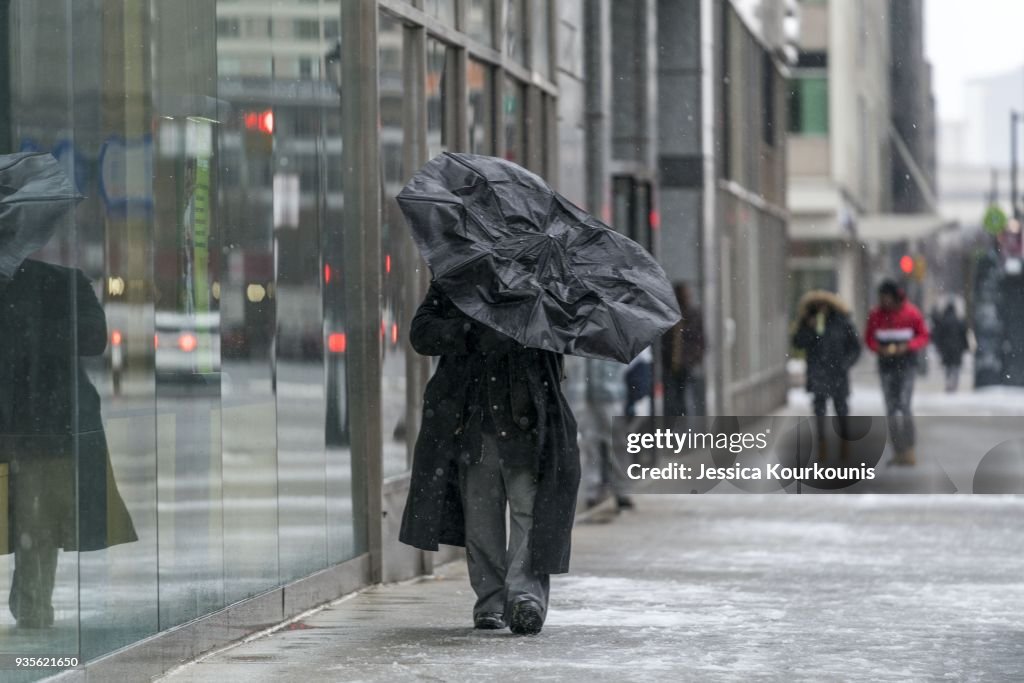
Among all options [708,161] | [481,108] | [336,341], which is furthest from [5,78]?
[708,161]

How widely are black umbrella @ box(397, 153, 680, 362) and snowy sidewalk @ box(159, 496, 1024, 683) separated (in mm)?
1225

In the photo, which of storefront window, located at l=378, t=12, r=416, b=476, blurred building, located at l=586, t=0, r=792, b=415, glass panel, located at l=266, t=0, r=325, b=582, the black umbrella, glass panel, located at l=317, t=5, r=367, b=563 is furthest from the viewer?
blurred building, located at l=586, t=0, r=792, b=415

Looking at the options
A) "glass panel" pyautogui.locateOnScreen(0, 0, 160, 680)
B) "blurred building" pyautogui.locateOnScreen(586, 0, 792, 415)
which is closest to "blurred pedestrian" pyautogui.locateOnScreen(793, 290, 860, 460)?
"blurred building" pyautogui.locateOnScreen(586, 0, 792, 415)

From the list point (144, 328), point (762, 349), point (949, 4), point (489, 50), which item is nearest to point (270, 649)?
point (144, 328)

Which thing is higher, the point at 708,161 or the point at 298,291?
the point at 708,161

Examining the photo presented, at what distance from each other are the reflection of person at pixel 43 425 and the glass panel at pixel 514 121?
656 cm

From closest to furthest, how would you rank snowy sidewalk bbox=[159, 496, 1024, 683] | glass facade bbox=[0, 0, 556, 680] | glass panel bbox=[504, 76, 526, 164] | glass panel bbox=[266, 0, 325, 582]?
glass facade bbox=[0, 0, 556, 680], snowy sidewalk bbox=[159, 496, 1024, 683], glass panel bbox=[266, 0, 325, 582], glass panel bbox=[504, 76, 526, 164]

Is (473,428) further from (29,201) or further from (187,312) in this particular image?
(29,201)

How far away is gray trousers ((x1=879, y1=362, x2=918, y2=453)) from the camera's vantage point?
51.0ft

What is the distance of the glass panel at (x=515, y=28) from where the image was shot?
12.9m

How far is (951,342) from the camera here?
14305 millimetres

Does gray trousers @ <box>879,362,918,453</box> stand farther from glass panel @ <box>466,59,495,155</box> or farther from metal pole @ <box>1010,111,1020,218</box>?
glass panel @ <box>466,59,495,155</box>

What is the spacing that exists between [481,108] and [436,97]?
97 centimetres

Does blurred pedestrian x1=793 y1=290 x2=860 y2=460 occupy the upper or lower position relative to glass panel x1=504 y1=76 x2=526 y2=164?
lower
